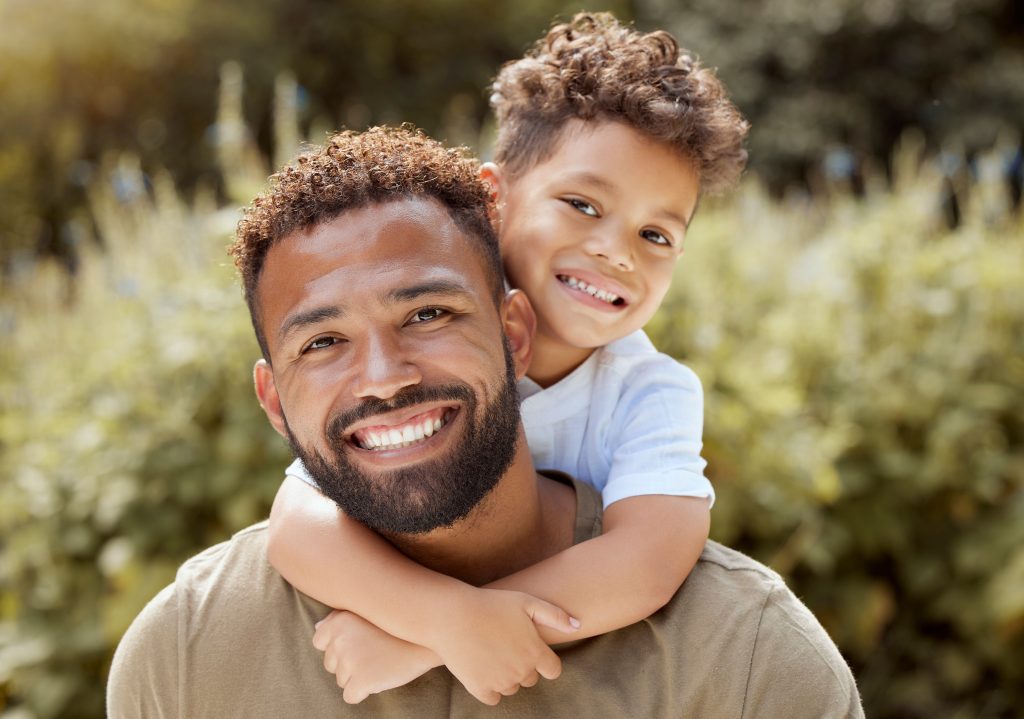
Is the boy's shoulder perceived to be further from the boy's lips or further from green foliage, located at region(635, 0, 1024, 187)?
green foliage, located at region(635, 0, 1024, 187)

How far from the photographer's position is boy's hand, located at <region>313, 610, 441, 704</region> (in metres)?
1.87

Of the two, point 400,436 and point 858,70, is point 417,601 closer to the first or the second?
point 400,436

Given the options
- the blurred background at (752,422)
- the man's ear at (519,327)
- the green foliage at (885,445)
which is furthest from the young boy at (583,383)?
the green foliage at (885,445)

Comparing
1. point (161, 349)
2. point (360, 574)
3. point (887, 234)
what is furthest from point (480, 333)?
point (887, 234)

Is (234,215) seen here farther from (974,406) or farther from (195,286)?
(974,406)

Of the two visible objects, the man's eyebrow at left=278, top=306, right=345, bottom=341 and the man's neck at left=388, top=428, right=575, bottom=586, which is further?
the man's neck at left=388, top=428, right=575, bottom=586

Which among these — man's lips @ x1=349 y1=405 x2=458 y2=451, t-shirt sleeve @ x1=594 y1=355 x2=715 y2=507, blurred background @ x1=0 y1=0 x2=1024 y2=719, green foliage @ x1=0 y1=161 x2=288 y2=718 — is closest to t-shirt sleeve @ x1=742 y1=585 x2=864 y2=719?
t-shirt sleeve @ x1=594 y1=355 x2=715 y2=507

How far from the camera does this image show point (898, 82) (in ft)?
48.5

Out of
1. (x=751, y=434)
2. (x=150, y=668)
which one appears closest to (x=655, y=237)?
(x=150, y=668)

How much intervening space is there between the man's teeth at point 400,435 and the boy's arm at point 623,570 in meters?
0.29

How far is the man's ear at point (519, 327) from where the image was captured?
2227 millimetres

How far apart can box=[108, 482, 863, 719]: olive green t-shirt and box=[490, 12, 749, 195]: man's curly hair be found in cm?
89

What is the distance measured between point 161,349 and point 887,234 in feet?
11.9

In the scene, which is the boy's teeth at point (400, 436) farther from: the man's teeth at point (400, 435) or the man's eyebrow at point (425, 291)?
the man's eyebrow at point (425, 291)
